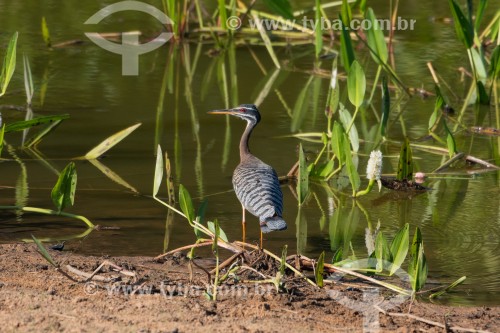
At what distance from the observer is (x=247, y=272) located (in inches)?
195

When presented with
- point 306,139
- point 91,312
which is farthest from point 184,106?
point 91,312

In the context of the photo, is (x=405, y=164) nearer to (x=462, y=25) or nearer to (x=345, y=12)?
(x=462, y=25)

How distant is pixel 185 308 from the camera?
173 inches

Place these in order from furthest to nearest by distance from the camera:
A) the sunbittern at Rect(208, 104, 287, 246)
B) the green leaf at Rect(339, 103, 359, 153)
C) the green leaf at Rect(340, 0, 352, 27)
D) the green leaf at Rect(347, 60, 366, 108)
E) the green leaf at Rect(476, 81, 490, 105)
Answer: the green leaf at Rect(476, 81, 490, 105)
the green leaf at Rect(340, 0, 352, 27)
the green leaf at Rect(339, 103, 359, 153)
the green leaf at Rect(347, 60, 366, 108)
the sunbittern at Rect(208, 104, 287, 246)

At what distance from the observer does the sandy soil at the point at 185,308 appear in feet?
13.7

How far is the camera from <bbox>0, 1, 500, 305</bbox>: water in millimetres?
5926

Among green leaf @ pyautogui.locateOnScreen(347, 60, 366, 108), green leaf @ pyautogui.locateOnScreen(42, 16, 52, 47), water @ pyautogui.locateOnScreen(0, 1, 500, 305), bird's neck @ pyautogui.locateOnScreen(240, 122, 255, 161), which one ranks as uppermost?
green leaf @ pyautogui.locateOnScreen(347, 60, 366, 108)

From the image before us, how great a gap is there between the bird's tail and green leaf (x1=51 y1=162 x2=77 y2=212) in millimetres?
1141

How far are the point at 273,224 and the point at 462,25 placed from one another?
3886 millimetres

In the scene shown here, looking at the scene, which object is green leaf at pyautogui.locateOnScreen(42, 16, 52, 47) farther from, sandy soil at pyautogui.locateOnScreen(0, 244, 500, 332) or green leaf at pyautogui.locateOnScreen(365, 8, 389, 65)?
sandy soil at pyautogui.locateOnScreen(0, 244, 500, 332)

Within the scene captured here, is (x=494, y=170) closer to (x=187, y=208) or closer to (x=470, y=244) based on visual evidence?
(x=470, y=244)

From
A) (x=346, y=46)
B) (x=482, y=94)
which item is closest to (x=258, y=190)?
(x=346, y=46)

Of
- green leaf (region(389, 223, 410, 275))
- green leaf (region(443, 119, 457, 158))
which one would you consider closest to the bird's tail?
green leaf (region(389, 223, 410, 275))

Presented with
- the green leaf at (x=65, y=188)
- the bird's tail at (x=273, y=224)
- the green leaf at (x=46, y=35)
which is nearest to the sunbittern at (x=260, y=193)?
the bird's tail at (x=273, y=224)
